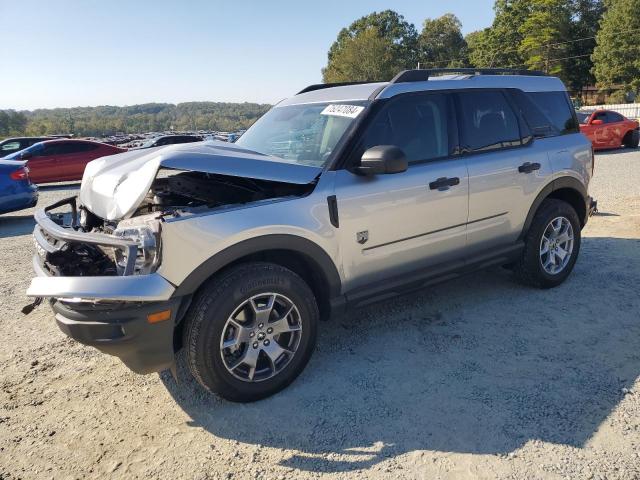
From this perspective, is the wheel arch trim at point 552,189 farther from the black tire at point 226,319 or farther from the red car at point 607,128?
the red car at point 607,128

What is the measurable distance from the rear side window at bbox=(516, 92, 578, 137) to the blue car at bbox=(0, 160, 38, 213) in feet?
27.8

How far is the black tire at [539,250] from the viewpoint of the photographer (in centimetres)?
439

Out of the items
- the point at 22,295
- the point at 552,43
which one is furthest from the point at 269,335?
the point at 552,43

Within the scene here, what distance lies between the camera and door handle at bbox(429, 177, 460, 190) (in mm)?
3550

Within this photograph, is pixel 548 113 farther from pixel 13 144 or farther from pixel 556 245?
pixel 13 144

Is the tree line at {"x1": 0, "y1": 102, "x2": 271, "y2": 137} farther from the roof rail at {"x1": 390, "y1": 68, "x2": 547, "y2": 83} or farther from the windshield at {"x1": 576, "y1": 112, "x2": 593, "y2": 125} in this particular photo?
the roof rail at {"x1": 390, "y1": 68, "x2": 547, "y2": 83}

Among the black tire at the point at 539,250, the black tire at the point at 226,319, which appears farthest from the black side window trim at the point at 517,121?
the black tire at the point at 226,319

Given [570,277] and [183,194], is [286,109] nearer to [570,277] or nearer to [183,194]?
[183,194]

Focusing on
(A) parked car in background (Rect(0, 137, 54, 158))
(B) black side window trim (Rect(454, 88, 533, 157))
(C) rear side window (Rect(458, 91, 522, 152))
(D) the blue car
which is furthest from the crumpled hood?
(A) parked car in background (Rect(0, 137, 54, 158))

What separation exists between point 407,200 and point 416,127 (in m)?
0.62

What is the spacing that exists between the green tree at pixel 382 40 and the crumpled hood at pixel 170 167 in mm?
66017

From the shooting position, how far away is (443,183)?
360cm

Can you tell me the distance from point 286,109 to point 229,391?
2.49 m

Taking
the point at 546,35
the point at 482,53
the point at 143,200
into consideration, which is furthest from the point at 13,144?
the point at 482,53
